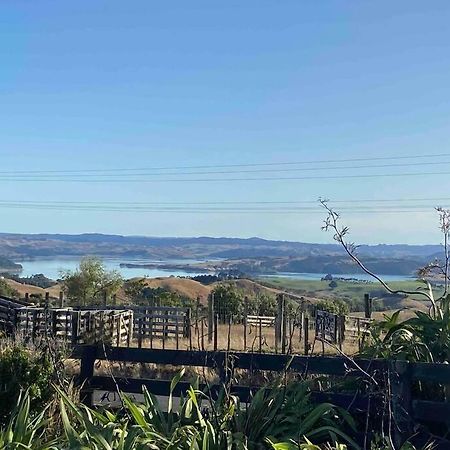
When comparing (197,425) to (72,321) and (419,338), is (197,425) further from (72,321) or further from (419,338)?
(72,321)

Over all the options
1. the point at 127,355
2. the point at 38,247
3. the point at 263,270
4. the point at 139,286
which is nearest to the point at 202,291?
the point at 139,286

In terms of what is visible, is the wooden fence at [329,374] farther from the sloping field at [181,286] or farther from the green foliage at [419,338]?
the sloping field at [181,286]

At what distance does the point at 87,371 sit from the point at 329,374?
7.29ft

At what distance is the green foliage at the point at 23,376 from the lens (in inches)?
269

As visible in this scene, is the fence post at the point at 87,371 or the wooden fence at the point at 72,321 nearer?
the fence post at the point at 87,371

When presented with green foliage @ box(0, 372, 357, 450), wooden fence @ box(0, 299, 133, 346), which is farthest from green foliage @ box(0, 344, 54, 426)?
wooden fence @ box(0, 299, 133, 346)

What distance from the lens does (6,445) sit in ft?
16.1

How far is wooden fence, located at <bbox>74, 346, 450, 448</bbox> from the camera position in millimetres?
5562

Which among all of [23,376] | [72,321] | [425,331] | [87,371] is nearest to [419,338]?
[425,331]

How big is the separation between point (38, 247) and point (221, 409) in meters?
199

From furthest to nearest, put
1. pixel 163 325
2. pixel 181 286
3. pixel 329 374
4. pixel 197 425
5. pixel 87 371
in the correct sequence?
pixel 181 286, pixel 163 325, pixel 87 371, pixel 329 374, pixel 197 425

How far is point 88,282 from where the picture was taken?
4494cm

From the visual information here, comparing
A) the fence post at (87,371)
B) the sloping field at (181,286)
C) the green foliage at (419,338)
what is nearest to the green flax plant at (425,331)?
the green foliage at (419,338)

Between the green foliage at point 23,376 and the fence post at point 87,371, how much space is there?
383mm
